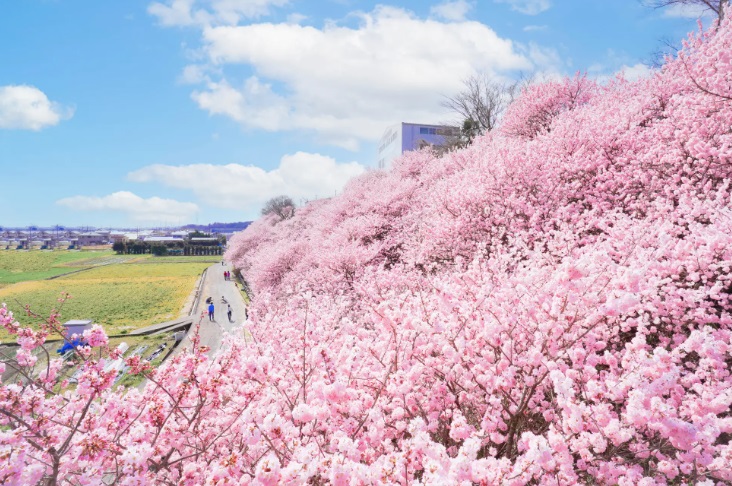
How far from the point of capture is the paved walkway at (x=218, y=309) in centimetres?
A: 3275

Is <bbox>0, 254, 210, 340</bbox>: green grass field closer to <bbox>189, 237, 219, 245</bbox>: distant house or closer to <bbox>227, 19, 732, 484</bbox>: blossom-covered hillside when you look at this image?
<bbox>189, 237, 219, 245</bbox>: distant house

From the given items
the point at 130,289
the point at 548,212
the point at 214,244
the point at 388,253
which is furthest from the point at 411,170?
the point at 214,244

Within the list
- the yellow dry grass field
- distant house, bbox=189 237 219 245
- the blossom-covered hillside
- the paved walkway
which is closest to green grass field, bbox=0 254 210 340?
the yellow dry grass field

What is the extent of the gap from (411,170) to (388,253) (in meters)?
12.6

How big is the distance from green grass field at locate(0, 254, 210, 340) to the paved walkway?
2966mm

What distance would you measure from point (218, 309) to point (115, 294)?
3179 cm

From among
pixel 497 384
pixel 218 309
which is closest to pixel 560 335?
pixel 497 384

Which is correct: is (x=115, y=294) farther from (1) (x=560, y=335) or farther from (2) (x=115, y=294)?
(1) (x=560, y=335)

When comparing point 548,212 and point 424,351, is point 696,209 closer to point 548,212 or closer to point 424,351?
point 548,212

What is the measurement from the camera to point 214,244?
144 metres

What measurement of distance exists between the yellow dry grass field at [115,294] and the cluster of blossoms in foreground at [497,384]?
4075cm

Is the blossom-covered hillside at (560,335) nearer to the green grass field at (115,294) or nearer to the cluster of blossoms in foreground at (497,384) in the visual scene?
the cluster of blossoms in foreground at (497,384)

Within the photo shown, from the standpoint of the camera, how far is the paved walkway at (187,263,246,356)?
107ft

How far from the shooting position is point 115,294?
6494 centimetres
